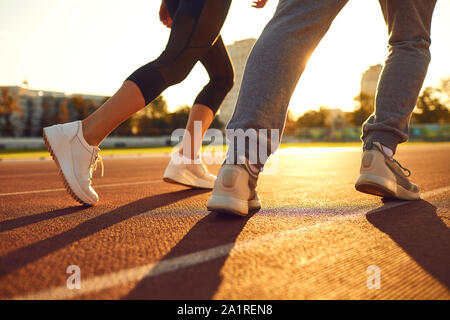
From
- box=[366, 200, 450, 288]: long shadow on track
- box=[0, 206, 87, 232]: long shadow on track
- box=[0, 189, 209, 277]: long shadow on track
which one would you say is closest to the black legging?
box=[0, 189, 209, 277]: long shadow on track

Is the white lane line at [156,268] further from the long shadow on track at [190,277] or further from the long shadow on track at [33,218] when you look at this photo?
the long shadow on track at [33,218]

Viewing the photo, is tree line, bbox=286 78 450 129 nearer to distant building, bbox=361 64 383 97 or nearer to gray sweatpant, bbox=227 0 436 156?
distant building, bbox=361 64 383 97

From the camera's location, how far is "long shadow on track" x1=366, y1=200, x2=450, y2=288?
996mm

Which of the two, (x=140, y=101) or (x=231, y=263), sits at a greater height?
(x=140, y=101)

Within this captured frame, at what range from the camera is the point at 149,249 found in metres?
1.15

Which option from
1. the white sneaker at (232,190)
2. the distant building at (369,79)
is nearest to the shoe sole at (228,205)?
the white sneaker at (232,190)

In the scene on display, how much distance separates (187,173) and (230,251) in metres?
1.62

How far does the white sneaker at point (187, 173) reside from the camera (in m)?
2.66

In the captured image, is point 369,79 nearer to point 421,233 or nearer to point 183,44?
point 183,44

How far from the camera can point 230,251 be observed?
1109 millimetres

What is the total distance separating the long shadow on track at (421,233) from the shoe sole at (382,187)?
0.23 ft
